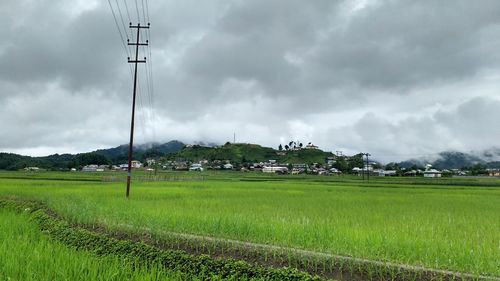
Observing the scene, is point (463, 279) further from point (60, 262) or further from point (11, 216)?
point (11, 216)

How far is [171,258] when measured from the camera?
25.4 ft

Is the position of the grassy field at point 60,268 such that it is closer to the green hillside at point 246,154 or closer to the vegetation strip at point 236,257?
the vegetation strip at point 236,257

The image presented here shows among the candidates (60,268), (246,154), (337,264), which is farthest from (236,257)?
(246,154)

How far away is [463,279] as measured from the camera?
575cm

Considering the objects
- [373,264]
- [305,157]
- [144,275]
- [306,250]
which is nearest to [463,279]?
[373,264]

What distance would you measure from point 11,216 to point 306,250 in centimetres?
1089

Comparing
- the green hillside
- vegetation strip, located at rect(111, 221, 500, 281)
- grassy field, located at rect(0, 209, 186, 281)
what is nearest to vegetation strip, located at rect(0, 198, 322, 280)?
vegetation strip, located at rect(111, 221, 500, 281)

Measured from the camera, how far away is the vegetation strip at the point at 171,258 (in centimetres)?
645

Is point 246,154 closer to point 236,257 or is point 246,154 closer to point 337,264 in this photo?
point 236,257

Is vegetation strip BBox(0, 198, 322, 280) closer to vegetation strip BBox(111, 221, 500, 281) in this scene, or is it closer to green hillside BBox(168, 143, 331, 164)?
vegetation strip BBox(111, 221, 500, 281)

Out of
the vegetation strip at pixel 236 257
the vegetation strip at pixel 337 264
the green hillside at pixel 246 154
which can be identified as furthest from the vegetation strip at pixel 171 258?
the green hillside at pixel 246 154

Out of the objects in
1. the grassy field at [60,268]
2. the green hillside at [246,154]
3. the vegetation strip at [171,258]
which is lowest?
the vegetation strip at [171,258]

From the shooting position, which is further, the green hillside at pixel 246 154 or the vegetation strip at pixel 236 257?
the green hillside at pixel 246 154

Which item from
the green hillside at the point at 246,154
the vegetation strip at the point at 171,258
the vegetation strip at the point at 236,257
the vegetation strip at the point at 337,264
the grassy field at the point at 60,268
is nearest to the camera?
the grassy field at the point at 60,268
